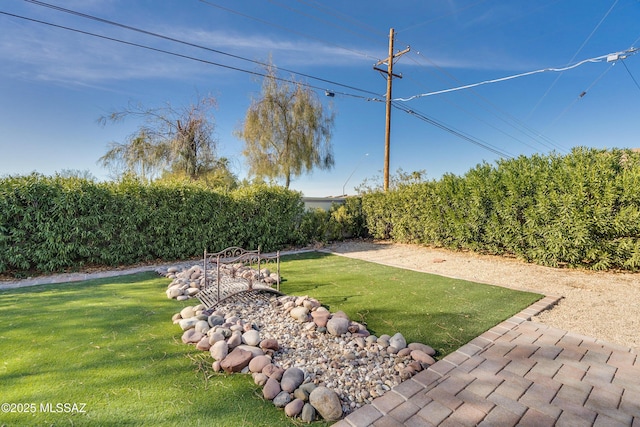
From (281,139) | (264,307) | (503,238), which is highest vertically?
(281,139)

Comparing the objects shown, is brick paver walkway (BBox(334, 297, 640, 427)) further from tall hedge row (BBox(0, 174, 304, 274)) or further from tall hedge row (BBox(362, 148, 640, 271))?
tall hedge row (BBox(0, 174, 304, 274))

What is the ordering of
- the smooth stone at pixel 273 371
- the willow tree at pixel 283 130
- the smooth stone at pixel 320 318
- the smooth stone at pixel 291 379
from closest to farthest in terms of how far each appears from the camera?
1. the smooth stone at pixel 291 379
2. the smooth stone at pixel 273 371
3. the smooth stone at pixel 320 318
4. the willow tree at pixel 283 130

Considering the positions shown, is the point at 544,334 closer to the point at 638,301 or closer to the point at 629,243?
the point at 638,301

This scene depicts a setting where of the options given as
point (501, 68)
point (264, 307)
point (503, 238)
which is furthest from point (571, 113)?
point (264, 307)

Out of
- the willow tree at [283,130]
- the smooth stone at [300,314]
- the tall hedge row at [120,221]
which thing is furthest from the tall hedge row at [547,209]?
the willow tree at [283,130]

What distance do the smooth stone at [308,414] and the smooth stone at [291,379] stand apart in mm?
222

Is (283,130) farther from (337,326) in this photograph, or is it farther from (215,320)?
(337,326)

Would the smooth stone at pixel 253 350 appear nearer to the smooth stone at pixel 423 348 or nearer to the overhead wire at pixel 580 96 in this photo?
the smooth stone at pixel 423 348

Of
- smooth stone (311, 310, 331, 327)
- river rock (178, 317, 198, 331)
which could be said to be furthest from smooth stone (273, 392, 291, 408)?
river rock (178, 317, 198, 331)

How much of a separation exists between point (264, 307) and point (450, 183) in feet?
23.9

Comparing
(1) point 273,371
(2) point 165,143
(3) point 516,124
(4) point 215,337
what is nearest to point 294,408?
(1) point 273,371

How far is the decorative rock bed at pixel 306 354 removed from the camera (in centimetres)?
200

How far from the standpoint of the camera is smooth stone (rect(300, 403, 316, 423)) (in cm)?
181

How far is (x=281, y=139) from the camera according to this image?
1518 centimetres
